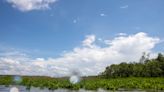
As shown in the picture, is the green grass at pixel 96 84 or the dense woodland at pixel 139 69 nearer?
the green grass at pixel 96 84

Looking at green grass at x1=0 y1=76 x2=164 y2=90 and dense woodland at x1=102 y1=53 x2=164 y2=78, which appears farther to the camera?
dense woodland at x1=102 y1=53 x2=164 y2=78

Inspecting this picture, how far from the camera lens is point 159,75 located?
67.1 metres

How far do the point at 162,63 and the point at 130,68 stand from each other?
9.60m

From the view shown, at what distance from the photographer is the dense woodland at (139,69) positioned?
6781 centimetres

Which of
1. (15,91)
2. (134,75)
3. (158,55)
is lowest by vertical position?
(15,91)

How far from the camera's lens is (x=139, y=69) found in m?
71.6

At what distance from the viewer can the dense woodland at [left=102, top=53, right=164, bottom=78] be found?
6781 centimetres

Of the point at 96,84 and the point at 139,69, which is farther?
the point at 139,69

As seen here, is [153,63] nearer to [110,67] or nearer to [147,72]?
[147,72]

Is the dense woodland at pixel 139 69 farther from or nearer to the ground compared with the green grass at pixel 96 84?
farther from the ground

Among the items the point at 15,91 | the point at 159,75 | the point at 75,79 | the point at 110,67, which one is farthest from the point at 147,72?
the point at 15,91

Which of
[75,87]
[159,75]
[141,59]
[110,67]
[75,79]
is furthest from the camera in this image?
[141,59]

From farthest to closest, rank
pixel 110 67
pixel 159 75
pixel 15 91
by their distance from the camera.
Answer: pixel 110 67 → pixel 159 75 → pixel 15 91

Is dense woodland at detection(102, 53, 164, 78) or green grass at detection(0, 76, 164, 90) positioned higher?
dense woodland at detection(102, 53, 164, 78)
